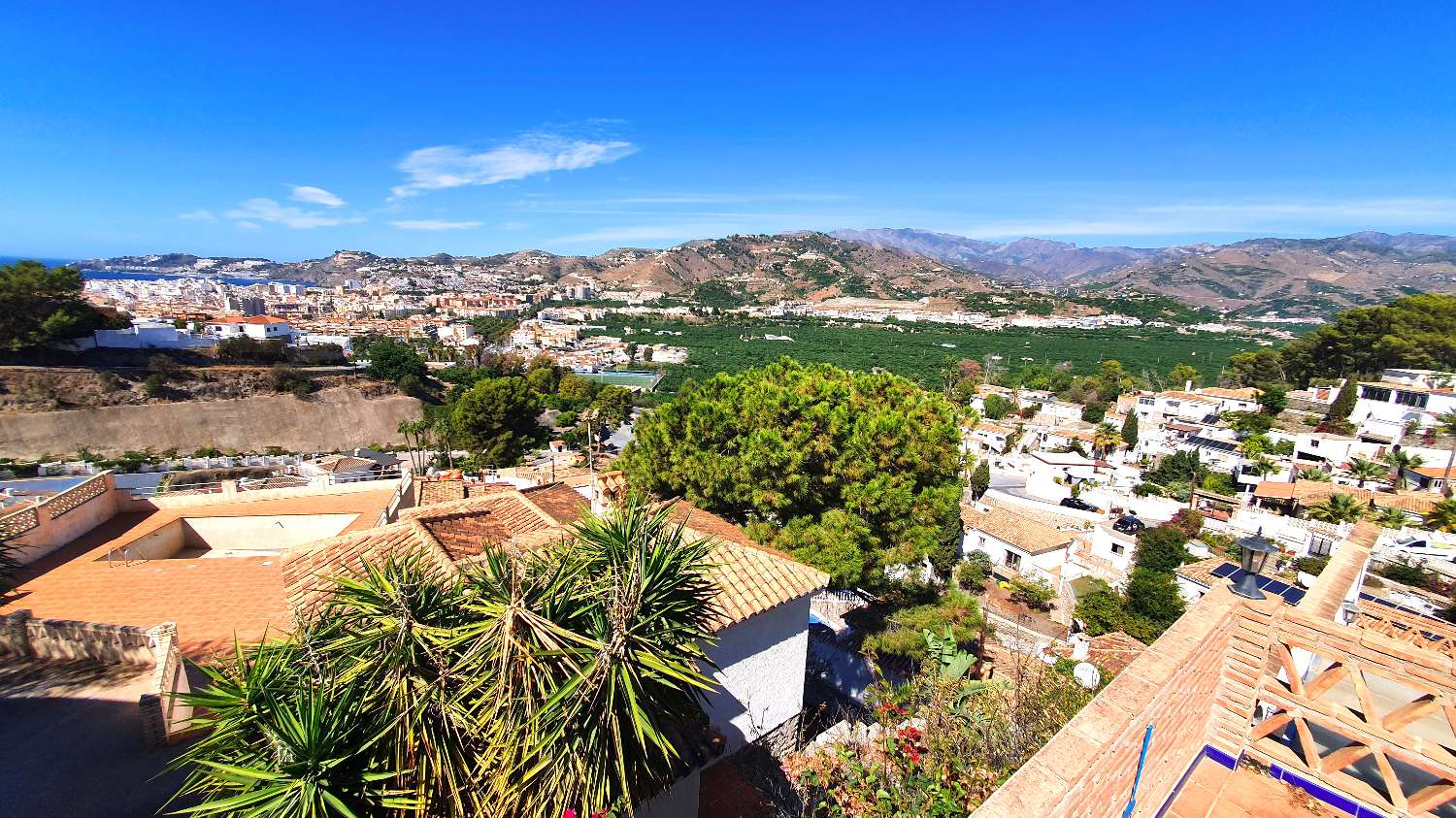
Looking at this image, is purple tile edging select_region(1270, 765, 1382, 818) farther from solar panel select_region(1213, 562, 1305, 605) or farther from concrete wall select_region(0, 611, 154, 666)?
concrete wall select_region(0, 611, 154, 666)

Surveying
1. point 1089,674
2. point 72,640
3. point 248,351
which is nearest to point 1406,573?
point 1089,674

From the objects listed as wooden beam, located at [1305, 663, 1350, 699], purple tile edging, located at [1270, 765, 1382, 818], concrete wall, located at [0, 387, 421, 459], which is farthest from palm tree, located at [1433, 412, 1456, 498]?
concrete wall, located at [0, 387, 421, 459]

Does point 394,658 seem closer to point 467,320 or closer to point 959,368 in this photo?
point 959,368

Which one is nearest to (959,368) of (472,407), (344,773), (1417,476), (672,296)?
(1417,476)

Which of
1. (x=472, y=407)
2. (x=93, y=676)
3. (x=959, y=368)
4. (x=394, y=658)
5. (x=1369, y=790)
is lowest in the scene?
(x=959, y=368)

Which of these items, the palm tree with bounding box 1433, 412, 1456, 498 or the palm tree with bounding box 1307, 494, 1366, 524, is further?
the palm tree with bounding box 1433, 412, 1456, 498

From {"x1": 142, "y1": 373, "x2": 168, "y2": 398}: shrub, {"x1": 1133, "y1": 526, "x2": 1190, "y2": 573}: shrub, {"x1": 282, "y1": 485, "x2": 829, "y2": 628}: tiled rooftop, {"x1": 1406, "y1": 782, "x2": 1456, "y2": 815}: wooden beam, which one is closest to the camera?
{"x1": 1406, "y1": 782, "x2": 1456, "y2": 815}: wooden beam

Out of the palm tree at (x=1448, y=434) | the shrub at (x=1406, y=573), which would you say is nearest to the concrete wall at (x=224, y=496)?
the shrub at (x=1406, y=573)
